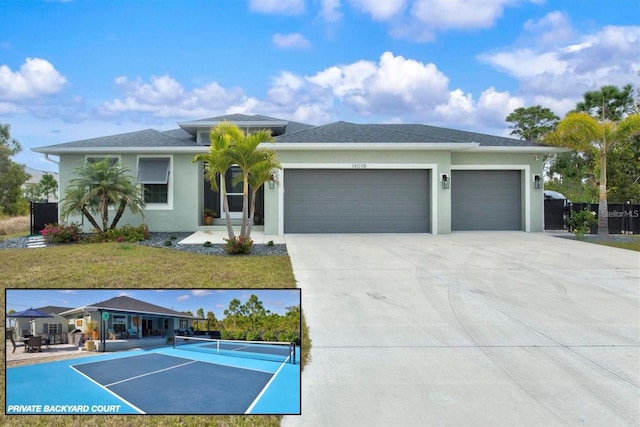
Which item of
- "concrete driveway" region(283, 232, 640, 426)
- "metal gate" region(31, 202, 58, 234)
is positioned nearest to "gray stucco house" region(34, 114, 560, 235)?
"metal gate" region(31, 202, 58, 234)

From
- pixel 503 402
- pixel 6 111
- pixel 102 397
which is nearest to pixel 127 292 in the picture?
pixel 102 397

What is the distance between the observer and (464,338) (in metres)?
4.92

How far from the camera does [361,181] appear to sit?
1600 centimetres

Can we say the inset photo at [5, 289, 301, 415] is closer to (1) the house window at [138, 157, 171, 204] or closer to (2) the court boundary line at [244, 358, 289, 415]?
(2) the court boundary line at [244, 358, 289, 415]

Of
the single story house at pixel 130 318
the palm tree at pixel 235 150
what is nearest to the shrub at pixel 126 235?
the palm tree at pixel 235 150

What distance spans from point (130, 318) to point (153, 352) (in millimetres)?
198

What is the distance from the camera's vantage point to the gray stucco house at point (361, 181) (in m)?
15.6

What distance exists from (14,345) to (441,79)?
22538 millimetres

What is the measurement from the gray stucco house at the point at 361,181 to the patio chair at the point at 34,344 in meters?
13.3

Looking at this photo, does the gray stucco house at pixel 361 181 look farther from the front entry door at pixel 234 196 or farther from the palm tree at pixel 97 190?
the palm tree at pixel 97 190

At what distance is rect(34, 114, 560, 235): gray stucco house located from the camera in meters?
15.6

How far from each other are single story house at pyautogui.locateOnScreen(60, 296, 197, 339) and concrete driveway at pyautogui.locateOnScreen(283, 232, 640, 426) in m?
1.46

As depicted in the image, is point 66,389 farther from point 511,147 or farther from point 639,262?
point 511,147

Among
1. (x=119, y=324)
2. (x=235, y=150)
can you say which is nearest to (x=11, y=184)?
(x=235, y=150)
